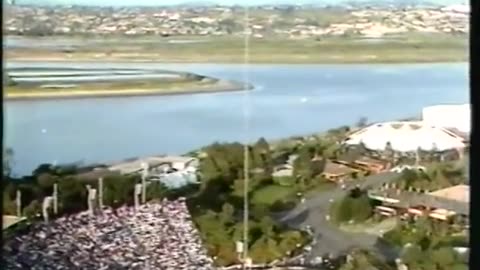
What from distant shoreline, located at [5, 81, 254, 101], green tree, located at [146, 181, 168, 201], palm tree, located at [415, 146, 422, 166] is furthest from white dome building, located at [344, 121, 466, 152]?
green tree, located at [146, 181, 168, 201]

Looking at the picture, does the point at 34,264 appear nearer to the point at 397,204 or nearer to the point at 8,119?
the point at 8,119

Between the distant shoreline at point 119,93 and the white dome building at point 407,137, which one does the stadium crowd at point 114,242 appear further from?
the white dome building at point 407,137

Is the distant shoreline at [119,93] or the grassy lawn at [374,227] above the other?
the distant shoreline at [119,93]

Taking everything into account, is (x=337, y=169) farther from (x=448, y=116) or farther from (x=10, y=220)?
(x=10, y=220)

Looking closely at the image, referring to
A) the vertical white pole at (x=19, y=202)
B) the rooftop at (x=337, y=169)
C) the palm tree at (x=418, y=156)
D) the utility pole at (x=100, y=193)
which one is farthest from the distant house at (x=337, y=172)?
the vertical white pole at (x=19, y=202)

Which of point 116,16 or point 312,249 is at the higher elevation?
point 116,16

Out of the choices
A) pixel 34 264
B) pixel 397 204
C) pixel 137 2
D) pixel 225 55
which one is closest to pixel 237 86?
pixel 225 55
